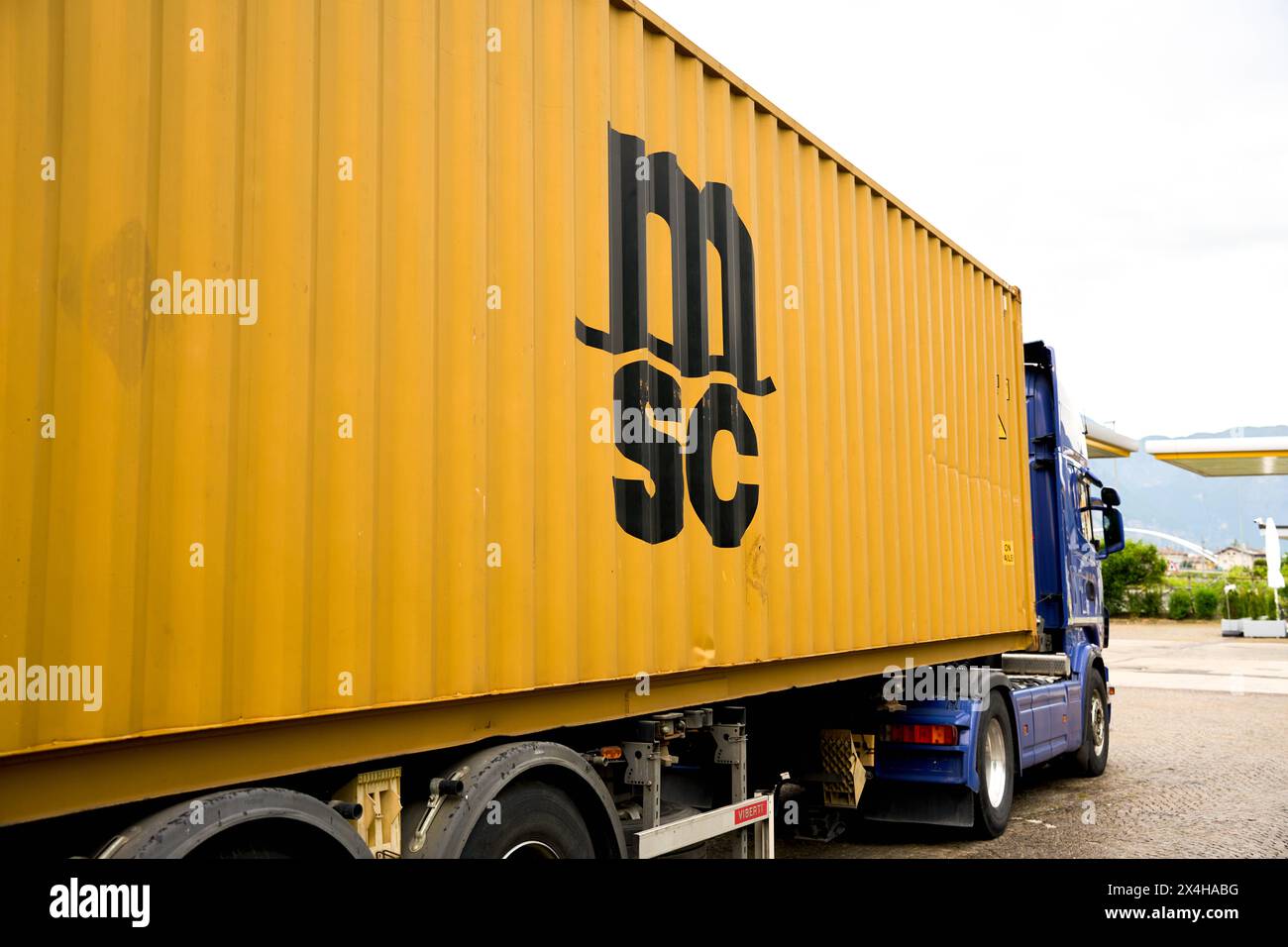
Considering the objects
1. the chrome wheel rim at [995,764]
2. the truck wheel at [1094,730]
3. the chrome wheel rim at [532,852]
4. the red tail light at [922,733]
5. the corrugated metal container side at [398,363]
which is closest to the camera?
the corrugated metal container side at [398,363]

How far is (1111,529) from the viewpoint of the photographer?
1116cm

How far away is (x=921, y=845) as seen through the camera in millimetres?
7762

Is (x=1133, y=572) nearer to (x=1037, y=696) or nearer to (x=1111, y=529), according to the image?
(x=1111, y=529)

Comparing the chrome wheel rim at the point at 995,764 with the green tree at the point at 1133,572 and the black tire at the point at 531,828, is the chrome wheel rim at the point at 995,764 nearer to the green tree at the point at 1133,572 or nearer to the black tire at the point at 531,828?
the black tire at the point at 531,828

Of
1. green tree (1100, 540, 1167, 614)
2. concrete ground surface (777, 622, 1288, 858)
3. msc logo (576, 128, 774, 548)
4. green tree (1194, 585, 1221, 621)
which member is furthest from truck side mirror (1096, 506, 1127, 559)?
green tree (1194, 585, 1221, 621)

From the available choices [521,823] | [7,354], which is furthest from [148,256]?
[521,823]

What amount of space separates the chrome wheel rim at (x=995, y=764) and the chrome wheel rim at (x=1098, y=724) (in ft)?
9.70

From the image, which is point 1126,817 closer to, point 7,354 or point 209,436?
point 209,436

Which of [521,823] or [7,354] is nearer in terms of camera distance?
[7,354]

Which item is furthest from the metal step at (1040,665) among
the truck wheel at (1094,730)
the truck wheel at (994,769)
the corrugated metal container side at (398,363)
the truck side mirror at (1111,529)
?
the corrugated metal container side at (398,363)

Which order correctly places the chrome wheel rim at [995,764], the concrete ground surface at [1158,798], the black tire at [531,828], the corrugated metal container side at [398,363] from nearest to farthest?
the corrugated metal container side at [398,363], the black tire at [531,828], the concrete ground surface at [1158,798], the chrome wheel rim at [995,764]

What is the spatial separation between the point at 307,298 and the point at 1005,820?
6.80m

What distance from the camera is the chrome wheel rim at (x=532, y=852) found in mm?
3656

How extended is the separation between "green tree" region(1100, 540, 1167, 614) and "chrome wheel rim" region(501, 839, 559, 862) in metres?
40.1
